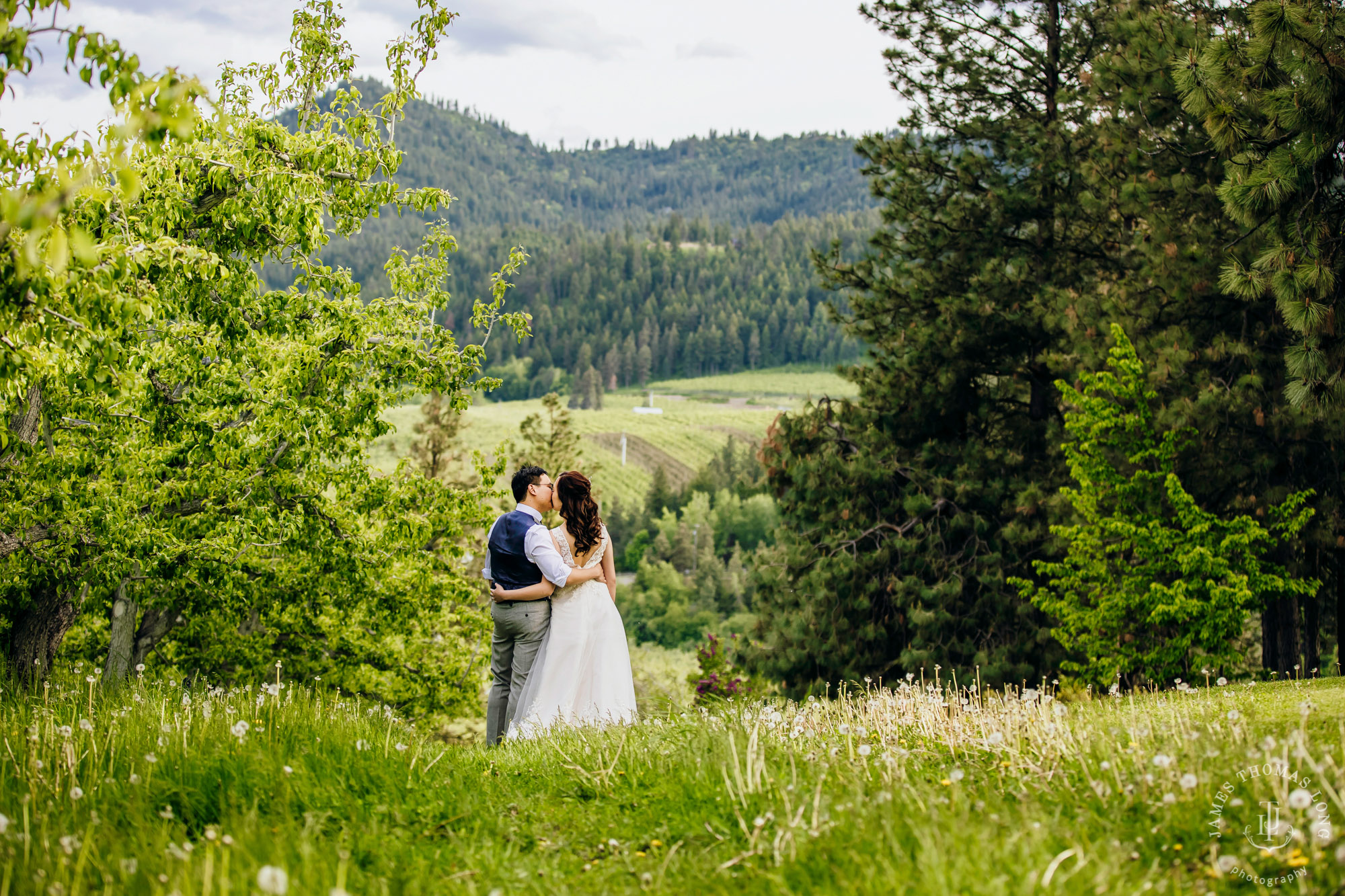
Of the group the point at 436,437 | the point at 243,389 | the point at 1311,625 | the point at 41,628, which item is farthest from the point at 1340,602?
the point at 436,437

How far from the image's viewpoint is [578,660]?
22.6 ft

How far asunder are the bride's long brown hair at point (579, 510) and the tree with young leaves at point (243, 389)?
9.33 feet

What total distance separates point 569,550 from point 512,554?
1.52ft

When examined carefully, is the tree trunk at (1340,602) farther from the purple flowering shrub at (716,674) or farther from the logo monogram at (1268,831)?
the purple flowering shrub at (716,674)

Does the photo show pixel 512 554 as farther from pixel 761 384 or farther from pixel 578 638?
pixel 761 384

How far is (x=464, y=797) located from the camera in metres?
3.92

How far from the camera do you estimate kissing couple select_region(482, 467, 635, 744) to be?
655 cm

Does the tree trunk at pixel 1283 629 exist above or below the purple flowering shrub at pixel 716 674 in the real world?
above

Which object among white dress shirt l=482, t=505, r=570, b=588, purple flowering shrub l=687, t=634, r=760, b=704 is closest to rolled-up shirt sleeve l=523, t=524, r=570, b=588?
white dress shirt l=482, t=505, r=570, b=588

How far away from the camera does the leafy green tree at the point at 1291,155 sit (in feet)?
34.8

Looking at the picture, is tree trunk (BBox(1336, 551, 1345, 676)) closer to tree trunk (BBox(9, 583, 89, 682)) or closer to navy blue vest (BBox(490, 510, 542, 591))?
navy blue vest (BBox(490, 510, 542, 591))

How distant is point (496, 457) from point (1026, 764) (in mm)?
9294

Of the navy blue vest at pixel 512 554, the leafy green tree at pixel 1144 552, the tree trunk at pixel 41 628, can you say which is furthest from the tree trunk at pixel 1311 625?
the tree trunk at pixel 41 628

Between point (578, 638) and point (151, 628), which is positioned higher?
point (578, 638)
